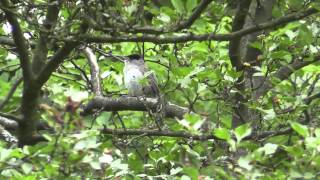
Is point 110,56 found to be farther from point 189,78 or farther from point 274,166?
point 274,166

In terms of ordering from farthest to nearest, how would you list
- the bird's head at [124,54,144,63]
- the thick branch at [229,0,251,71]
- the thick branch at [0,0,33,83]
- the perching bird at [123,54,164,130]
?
the bird's head at [124,54,144,63] → the perching bird at [123,54,164,130] → the thick branch at [229,0,251,71] → the thick branch at [0,0,33,83]

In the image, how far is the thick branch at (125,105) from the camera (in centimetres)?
461

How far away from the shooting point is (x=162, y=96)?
4.71 m

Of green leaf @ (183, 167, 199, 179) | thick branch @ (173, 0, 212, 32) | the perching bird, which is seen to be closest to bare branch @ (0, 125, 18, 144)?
green leaf @ (183, 167, 199, 179)

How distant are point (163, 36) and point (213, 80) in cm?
169

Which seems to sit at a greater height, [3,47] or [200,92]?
[3,47]

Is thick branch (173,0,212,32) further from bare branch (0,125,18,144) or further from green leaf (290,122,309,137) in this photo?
bare branch (0,125,18,144)

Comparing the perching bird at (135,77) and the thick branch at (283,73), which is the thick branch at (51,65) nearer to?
the thick branch at (283,73)

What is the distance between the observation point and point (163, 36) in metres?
3.06

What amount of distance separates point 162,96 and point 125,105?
30 centimetres

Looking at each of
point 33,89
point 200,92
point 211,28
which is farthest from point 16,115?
point 211,28

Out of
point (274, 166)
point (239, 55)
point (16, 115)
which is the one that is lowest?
point (274, 166)

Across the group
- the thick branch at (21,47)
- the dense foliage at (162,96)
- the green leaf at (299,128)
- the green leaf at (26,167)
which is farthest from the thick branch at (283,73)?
the green leaf at (26,167)

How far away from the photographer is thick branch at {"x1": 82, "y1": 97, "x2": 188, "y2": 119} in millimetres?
4609
